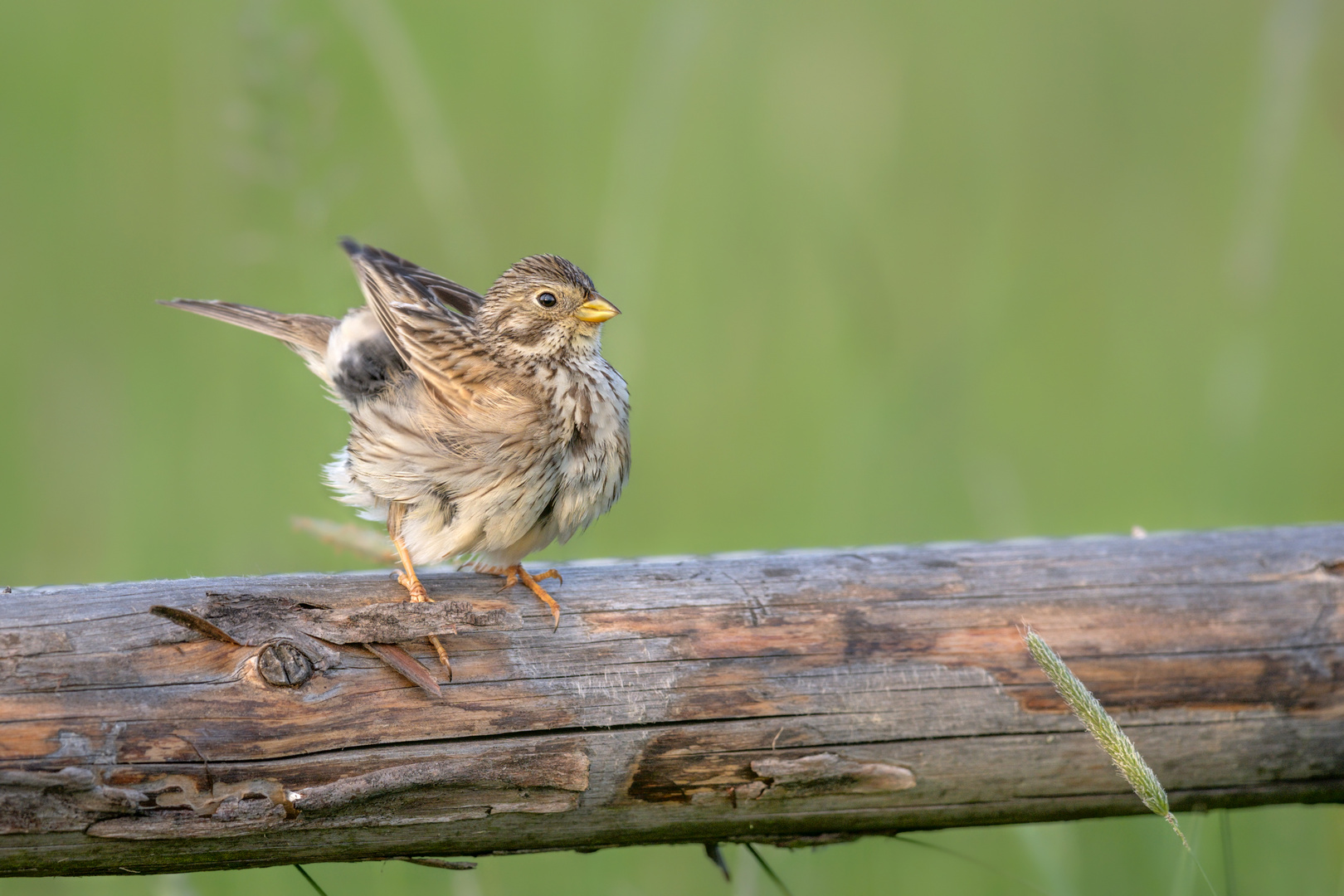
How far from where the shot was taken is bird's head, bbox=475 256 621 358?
12.1 ft

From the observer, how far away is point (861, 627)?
2877 mm

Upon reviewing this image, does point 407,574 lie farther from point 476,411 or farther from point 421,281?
point 421,281

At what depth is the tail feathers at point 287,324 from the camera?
12.9 feet

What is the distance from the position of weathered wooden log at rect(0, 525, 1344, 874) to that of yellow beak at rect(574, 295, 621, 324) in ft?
2.94

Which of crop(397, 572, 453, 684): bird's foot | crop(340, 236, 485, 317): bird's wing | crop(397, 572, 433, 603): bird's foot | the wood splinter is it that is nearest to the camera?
the wood splinter

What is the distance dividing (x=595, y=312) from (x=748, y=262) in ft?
11.5

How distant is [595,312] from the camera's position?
12.2 feet

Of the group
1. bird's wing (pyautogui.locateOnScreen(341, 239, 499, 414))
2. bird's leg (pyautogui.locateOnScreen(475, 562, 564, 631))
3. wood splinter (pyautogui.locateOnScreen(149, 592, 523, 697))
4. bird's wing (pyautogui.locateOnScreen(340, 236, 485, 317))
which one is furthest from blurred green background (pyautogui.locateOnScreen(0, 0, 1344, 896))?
wood splinter (pyautogui.locateOnScreen(149, 592, 523, 697))

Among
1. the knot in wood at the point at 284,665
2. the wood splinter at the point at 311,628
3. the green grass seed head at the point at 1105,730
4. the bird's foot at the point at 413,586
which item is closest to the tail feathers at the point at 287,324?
the bird's foot at the point at 413,586

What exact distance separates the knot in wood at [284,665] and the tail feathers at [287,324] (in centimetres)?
161

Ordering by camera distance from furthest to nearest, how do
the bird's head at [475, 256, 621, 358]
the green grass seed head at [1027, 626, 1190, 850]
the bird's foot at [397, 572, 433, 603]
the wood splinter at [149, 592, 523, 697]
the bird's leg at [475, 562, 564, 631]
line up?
the bird's head at [475, 256, 621, 358], the bird's foot at [397, 572, 433, 603], the bird's leg at [475, 562, 564, 631], the wood splinter at [149, 592, 523, 697], the green grass seed head at [1027, 626, 1190, 850]

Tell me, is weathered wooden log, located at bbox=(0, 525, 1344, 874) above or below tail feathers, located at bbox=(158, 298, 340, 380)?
below

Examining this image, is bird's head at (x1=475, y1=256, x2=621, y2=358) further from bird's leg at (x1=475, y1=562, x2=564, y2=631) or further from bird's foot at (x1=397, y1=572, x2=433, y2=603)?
bird's foot at (x1=397, y1=572, x2=433, y2=603)

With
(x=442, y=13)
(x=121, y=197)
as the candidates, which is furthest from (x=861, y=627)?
(x=442, y=13)
